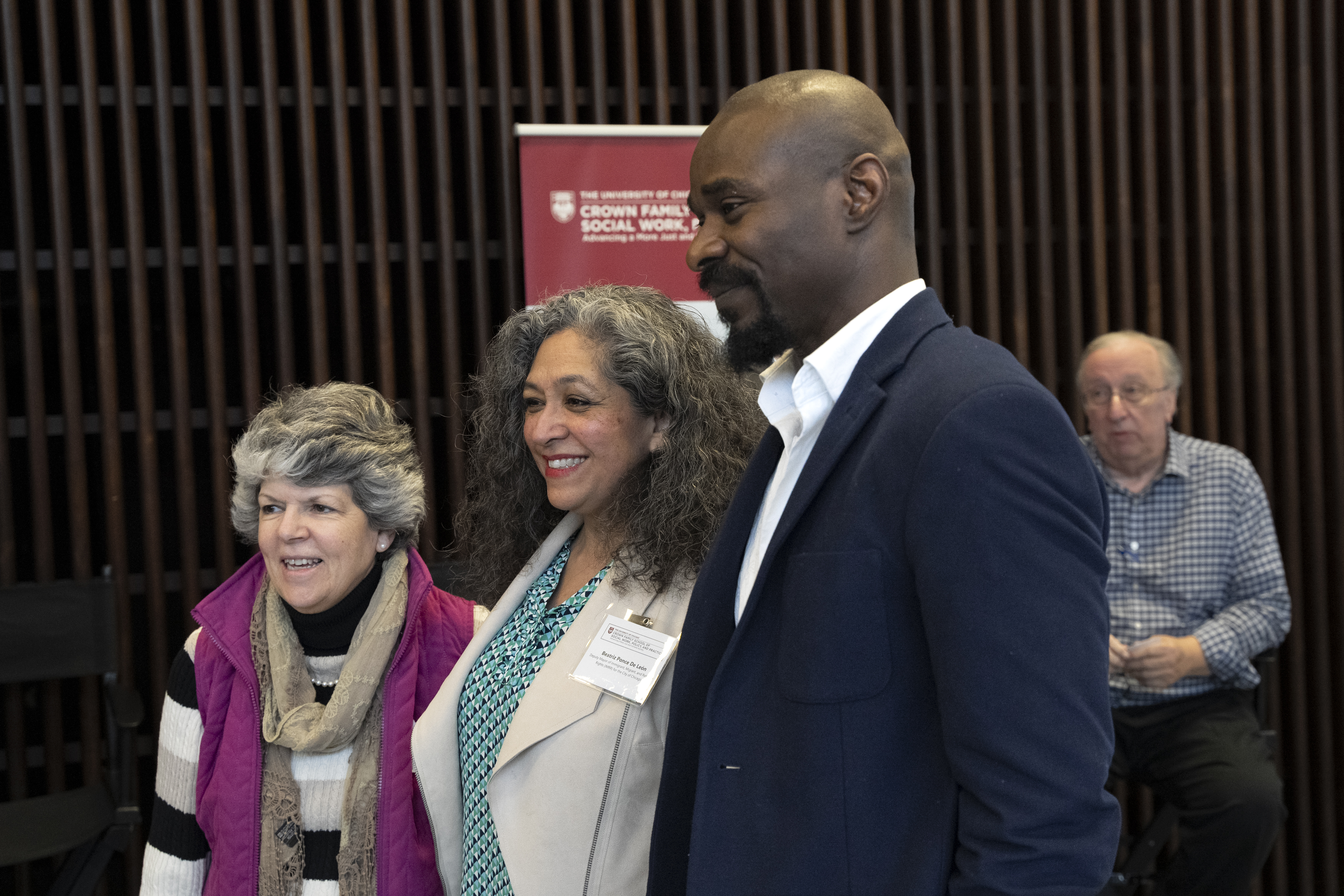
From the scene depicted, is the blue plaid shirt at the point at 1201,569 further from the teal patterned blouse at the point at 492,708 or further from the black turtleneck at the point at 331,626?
the black turtleneck at the point at 331,626

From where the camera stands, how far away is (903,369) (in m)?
1.18

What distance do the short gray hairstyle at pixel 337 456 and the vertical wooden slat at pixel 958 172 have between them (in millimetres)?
2488

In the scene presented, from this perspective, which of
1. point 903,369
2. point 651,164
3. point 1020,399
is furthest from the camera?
point 651,164

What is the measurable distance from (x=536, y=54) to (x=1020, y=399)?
315 cm

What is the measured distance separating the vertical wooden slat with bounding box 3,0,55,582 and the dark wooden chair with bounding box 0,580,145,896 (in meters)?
0.19

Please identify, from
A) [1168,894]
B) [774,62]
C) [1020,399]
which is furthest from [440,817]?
[774,62]

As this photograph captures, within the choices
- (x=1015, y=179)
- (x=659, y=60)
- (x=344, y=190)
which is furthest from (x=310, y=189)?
(x=1015, y=179)

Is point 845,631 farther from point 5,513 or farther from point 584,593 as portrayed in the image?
point 5,513

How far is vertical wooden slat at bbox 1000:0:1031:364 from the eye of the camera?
413 cm

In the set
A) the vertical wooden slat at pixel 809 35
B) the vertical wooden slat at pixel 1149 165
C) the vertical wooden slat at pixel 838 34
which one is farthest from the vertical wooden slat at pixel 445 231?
the vertical wooden slat at pixel 1149 165

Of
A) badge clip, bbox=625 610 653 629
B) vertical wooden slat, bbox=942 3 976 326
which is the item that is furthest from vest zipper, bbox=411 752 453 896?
vertical wooden slat, bbox=942 3 976 326

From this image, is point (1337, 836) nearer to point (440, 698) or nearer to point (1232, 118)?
point (1232, 118)

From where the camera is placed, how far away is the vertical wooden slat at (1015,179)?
13.5 feet

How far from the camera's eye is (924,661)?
110cm
